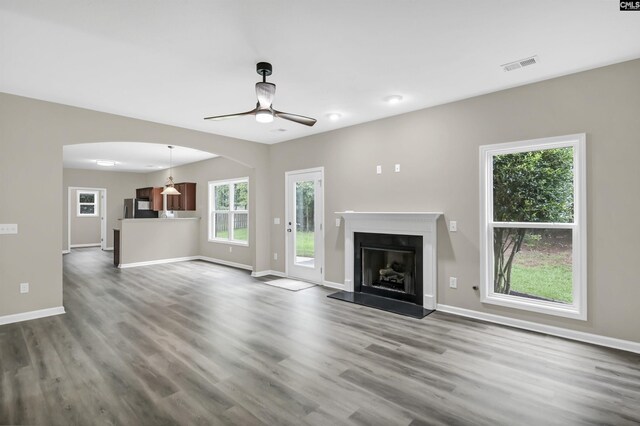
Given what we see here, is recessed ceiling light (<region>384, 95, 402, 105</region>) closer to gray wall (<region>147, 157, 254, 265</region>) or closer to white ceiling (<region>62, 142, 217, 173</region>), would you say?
gray wall (<region>147, 157, 254, 265</region>)

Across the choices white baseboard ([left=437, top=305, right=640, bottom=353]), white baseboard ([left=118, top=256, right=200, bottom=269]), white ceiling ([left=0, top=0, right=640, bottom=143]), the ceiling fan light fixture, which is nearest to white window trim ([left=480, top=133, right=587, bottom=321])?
white baseboard ([left=437, top=305, right=640, bottom=353])

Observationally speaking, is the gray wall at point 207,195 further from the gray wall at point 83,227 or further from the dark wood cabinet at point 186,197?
the gray wall at point 83,227

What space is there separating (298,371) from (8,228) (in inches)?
153

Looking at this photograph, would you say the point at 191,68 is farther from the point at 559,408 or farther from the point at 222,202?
the point at 222,202

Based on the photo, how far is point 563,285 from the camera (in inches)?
136

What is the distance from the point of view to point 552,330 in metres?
3.41

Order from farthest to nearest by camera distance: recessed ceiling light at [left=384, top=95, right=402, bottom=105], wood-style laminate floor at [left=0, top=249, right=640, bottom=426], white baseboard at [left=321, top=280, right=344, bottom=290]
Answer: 1. white baseboard at [left=321, top=280, right=344, bottom=290]
2. recessed ceiling light at [left=384, top=95, right=402, bottom=105]
3. wood-style laminate floor at [left=0, top=249, right=640, bottom=426]

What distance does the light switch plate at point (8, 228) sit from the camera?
3760 mm

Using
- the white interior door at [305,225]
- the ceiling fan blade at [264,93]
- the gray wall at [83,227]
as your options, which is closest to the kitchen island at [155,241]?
the white interior door at [305,225]

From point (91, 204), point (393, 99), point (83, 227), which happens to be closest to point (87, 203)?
point (91, 204)

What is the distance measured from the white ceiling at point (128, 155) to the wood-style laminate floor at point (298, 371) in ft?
12.6

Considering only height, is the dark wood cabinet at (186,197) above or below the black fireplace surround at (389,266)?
above

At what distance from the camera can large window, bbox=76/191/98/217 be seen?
37.1 ft

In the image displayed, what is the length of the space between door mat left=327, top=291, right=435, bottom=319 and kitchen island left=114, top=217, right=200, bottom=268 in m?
5.17
